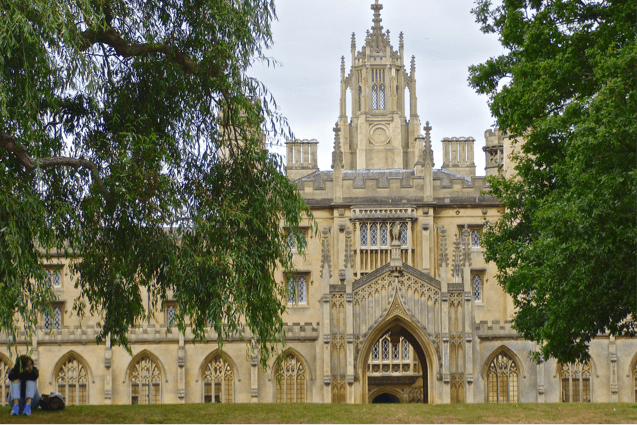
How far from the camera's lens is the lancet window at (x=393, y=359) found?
38938 millimetres

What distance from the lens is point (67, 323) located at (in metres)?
41.0

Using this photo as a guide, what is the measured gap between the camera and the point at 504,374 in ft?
105

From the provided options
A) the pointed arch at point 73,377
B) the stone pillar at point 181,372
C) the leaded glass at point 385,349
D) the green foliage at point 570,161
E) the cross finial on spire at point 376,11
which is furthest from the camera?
the cross finial on spire at point 376,11

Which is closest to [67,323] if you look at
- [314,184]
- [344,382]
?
[314,184]

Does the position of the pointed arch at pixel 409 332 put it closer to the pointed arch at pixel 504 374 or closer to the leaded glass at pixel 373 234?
the pointed arch at pixel 504 374

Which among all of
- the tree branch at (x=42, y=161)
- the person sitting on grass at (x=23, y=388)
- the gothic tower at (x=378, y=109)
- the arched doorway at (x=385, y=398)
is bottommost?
the arched doorway at (x=385, y=398)

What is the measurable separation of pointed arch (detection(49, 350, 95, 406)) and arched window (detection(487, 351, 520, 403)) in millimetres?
14201

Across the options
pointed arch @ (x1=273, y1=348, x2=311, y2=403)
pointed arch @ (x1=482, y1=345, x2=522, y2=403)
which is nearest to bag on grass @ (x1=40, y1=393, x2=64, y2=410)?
pointed arch @ (x1=273, y1=348, x2=311, y2=403)

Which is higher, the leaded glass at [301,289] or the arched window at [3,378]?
the leaded glass at [301,289]

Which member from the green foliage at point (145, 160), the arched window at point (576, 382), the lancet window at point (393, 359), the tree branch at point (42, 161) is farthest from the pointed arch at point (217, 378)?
the tree branch at point (42, 161)

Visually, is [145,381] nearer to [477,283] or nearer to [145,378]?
[145,378]

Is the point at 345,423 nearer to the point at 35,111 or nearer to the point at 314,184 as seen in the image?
the point at 35,111

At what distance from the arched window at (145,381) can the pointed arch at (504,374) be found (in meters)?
11.7

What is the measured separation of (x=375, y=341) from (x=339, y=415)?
43.9 feet
